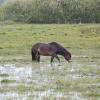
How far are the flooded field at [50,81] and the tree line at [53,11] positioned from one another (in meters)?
48.9

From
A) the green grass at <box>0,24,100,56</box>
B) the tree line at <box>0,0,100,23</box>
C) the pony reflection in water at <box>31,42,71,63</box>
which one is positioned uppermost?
the pony reflection in water at <box>31,42,71,63</box>

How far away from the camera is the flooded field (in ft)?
46.8

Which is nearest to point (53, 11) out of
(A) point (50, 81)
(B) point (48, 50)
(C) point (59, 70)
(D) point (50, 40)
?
(D) point (50, 40)

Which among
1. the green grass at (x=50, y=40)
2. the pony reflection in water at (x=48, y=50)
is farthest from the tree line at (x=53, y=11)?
the pony reflection in water at (x=48, y=50)

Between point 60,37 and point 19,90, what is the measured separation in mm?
30134

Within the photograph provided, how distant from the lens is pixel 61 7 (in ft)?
253

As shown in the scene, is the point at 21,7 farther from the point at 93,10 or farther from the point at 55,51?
the point at 55,51

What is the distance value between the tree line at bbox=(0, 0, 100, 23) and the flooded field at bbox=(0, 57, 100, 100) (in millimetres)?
48942

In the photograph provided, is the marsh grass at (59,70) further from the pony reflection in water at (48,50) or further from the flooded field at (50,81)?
the pony reflection in water at (48,50)

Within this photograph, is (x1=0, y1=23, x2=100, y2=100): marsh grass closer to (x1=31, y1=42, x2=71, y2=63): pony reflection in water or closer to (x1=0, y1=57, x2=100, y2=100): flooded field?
(x1=0, y1=57, x2=100, y2=100): flooded field

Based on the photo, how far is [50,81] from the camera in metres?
17.4

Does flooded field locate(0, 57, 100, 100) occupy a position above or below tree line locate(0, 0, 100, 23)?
above

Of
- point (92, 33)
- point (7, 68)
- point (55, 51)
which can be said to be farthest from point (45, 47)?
point (92, 33)

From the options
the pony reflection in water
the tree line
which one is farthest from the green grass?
the tree line
